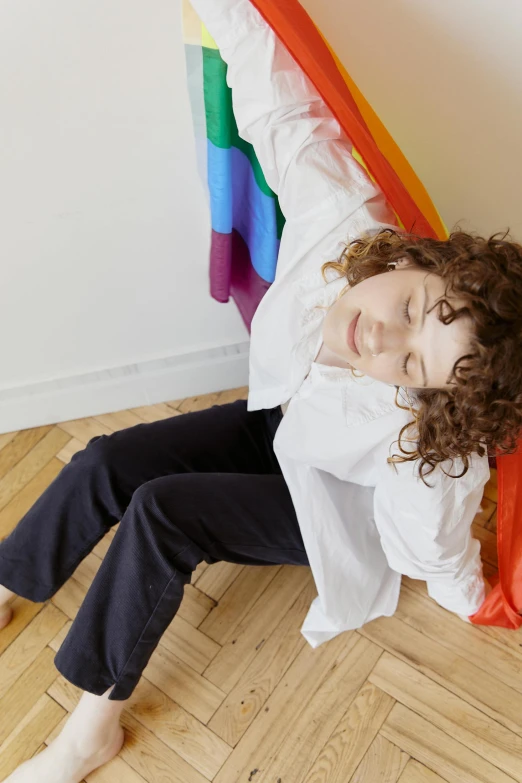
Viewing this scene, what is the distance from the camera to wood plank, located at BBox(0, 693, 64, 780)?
96 cm

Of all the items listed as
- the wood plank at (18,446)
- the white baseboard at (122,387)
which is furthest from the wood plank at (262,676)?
the wood plank at (18,446)

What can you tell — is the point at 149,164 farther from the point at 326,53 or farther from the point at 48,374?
the point at 48,374

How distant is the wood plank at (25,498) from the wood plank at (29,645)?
175 millimetres

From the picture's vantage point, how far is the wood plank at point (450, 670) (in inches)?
39.2

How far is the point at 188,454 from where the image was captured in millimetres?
999

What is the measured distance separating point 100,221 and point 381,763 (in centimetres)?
88

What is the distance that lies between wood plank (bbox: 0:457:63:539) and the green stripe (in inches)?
24.6

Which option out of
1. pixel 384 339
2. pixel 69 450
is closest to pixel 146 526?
pixel 384 339

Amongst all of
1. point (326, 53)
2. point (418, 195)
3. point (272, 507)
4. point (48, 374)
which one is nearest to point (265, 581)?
point (272, 507)

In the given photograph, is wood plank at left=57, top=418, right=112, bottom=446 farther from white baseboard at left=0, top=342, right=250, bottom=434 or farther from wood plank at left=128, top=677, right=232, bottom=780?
wood plank at left=128, top=677, right=232, bottom=780

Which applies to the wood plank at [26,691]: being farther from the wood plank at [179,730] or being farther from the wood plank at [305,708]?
the wood plank at [305,708]

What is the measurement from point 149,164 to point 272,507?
1.69ft

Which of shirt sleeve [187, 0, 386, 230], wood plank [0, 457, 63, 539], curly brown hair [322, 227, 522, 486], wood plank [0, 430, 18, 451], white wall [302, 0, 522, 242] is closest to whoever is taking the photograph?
curly brown hair [322, 227, 522, 486]

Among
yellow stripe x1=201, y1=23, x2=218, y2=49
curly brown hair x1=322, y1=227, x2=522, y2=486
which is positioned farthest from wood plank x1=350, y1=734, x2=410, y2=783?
yellow stripe x1=201, y1=23, x2=218, y2=49
